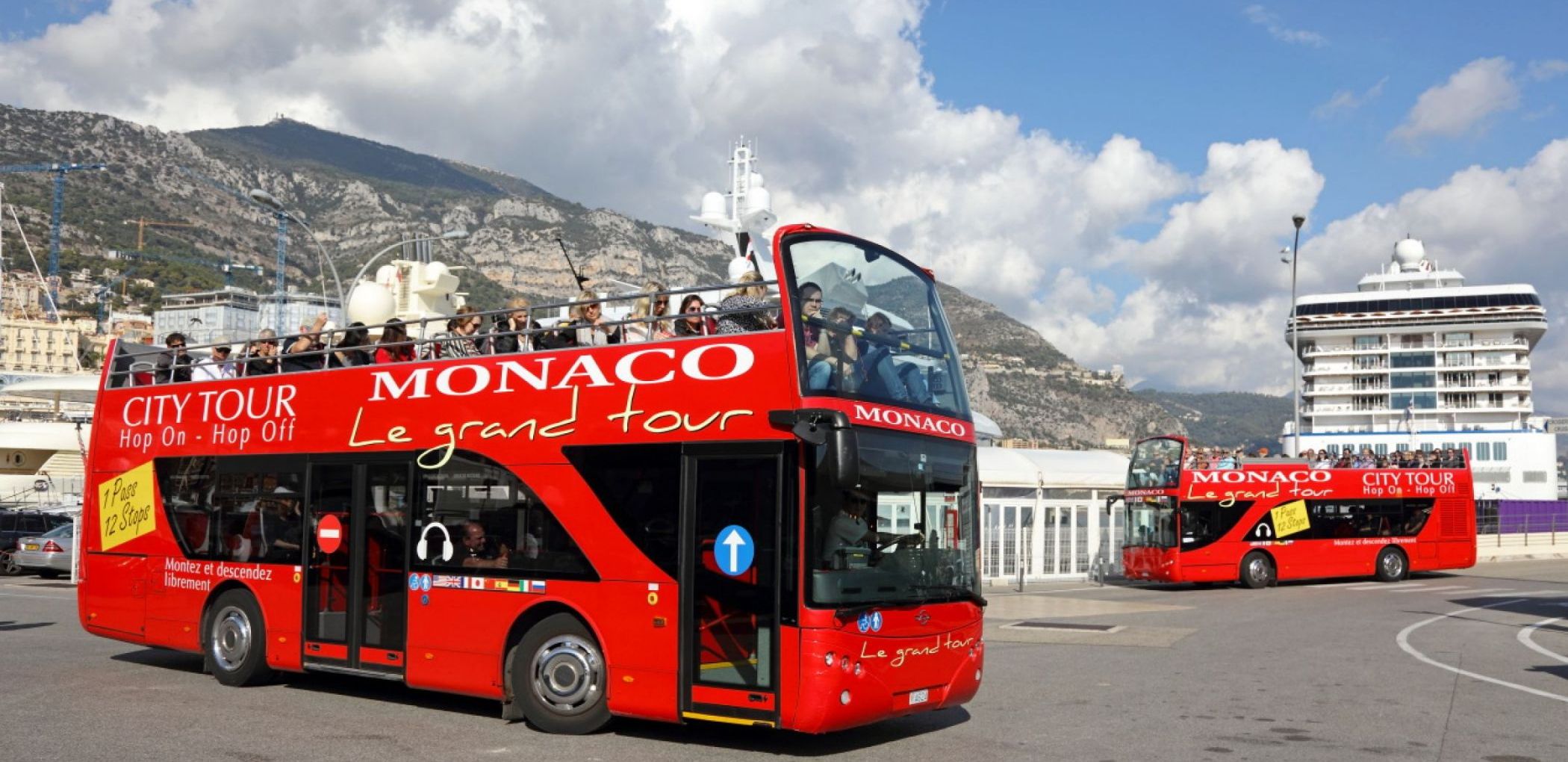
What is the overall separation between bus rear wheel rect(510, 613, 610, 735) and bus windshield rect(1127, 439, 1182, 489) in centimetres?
2258

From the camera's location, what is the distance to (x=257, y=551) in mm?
12391

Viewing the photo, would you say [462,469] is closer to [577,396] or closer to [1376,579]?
[577,396]

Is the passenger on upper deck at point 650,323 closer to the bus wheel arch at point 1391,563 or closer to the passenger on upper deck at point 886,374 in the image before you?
the passenger on upper deck at point 886,374

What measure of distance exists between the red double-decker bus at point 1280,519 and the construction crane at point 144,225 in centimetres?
15466

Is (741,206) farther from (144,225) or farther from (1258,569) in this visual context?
(144,225)

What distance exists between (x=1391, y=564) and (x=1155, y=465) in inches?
277

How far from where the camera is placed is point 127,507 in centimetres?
1387

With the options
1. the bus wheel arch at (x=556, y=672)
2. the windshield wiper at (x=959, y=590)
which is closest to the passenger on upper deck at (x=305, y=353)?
the bus wheel arch at (x=556, y=672)

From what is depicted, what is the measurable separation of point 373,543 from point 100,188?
17716cm

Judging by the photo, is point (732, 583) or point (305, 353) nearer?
point (732, 583)

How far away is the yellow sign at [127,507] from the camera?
44.6 ft

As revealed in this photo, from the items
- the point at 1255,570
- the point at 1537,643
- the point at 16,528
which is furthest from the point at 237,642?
the point at 1255,570

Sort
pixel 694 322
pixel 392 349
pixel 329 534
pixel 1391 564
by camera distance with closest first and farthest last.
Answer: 1. pixel 694 322
2. pixel 329 534
3. pixel 392 349
4. pixel 1391 564

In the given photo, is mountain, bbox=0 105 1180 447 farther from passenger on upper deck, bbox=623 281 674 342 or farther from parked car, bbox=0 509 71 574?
passenger on upper deck, bbox=623 281 674 342
